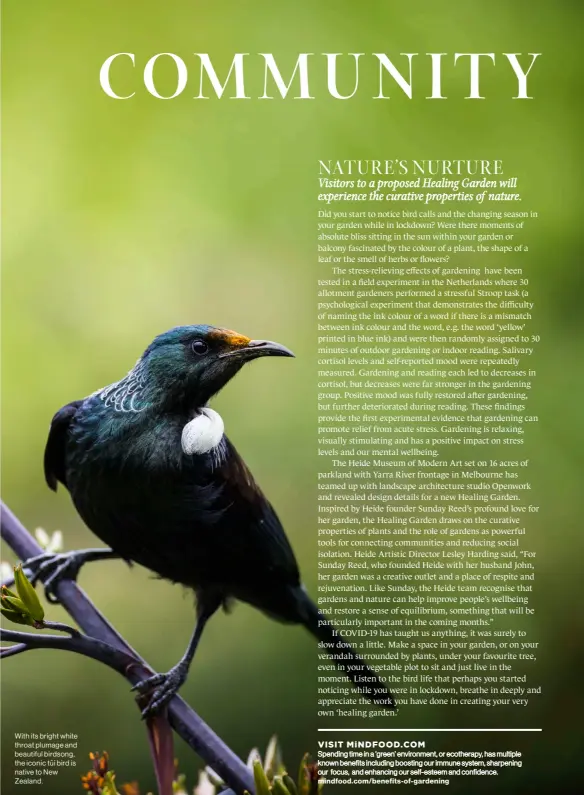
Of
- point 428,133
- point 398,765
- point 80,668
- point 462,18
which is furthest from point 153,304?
point 398,765

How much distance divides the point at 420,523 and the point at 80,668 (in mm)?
884

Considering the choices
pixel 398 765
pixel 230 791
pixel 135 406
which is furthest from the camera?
pixel 398 765

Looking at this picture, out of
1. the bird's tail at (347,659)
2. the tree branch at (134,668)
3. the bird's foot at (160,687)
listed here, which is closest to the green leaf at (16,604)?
the tree branch at (134,668)

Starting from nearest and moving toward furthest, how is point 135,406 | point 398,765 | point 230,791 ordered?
point 230,791, point 135,406, point 398,765

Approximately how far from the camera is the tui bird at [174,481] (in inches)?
61.2

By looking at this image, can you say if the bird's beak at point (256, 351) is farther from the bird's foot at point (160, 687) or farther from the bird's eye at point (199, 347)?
the bird's foot at point (160, 687)

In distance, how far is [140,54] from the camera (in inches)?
73.3

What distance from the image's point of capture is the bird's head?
1.60 meters

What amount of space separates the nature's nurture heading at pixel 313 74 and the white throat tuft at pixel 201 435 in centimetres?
81

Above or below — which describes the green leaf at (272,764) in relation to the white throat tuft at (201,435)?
below

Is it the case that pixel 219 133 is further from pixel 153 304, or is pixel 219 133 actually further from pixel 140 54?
pixel 153 304

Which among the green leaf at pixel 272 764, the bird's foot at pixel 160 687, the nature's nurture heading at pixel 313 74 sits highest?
the nature's nurture heading at pixel 313 74

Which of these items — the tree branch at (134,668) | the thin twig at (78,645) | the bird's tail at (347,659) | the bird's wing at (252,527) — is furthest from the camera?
the bird's tail at (347,659)

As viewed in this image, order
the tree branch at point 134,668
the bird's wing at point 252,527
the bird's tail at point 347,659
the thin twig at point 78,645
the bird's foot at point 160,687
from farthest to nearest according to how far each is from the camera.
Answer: the bird's tail at point 347,659 < the bird's wing at point 252,527 < the bird's foot at point 160,687 < the tree branch at point 134,668 < the thin twig at point 78,645
